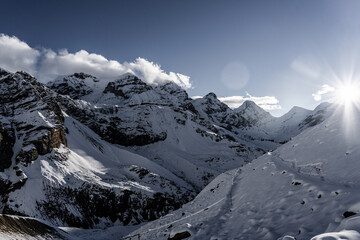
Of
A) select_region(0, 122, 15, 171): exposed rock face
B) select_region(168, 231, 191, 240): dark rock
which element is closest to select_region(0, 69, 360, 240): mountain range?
select_region(168, 231, 191, 240): dark rock

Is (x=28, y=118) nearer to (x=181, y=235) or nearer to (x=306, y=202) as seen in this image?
(x=181, y=235)

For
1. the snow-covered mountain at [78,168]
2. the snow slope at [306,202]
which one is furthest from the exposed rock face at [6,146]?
the snow slope at [306,202]

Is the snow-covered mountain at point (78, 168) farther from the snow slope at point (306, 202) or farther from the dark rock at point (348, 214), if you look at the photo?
the dark rock at point (348, 214)

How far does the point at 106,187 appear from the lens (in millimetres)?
71500

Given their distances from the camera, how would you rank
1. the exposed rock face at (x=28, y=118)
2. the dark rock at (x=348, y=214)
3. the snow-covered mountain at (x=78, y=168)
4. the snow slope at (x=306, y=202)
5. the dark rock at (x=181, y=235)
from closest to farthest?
the dark rock at (x=348, y=214) < the snow slope at (x=306, y=202) < the dark rock at (x=181, y=235) < the snow-covered mountain at (x=78, y=168) < the exposed rock face at (x=28, y=118)

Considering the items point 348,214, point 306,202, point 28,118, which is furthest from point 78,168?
point 348,214

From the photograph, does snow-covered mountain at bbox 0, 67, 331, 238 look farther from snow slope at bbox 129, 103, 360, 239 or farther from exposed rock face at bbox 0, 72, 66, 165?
snow slope at bbox 129, 103, 360, 239

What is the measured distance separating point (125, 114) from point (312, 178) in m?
152

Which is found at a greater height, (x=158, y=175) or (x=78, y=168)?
(x=78, y=168)

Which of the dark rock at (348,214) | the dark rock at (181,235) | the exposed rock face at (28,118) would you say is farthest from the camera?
the exposed rock face at (28,118)

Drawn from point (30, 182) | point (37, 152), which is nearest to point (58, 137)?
point (37, 152)

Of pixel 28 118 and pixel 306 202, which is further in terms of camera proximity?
pixel 28 118

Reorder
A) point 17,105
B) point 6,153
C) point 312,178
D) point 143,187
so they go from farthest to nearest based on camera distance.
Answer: point 17,105, point 143,187, point 6,153, point 312,178

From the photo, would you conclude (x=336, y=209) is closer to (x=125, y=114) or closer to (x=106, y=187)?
(x=106, y=187)
